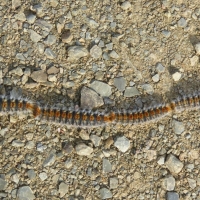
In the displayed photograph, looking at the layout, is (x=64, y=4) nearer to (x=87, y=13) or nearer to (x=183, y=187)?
(x=87, y=13)

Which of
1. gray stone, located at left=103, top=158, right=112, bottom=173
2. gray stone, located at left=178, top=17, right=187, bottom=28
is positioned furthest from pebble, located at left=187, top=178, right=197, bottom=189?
gray stone, located at left=178, top=17, right=187, bottom=28

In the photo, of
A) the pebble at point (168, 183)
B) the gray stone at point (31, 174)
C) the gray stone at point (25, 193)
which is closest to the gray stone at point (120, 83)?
the pebble at point (168, 183)

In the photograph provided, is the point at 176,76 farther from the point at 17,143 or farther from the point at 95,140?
the point at 17,143

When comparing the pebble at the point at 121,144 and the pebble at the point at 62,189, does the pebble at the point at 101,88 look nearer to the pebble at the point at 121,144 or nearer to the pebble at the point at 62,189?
the pebble at the point at 121,144

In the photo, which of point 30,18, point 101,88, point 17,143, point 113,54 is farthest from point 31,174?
point 30,18

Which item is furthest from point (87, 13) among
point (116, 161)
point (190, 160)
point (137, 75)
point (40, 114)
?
point (190, 160)
